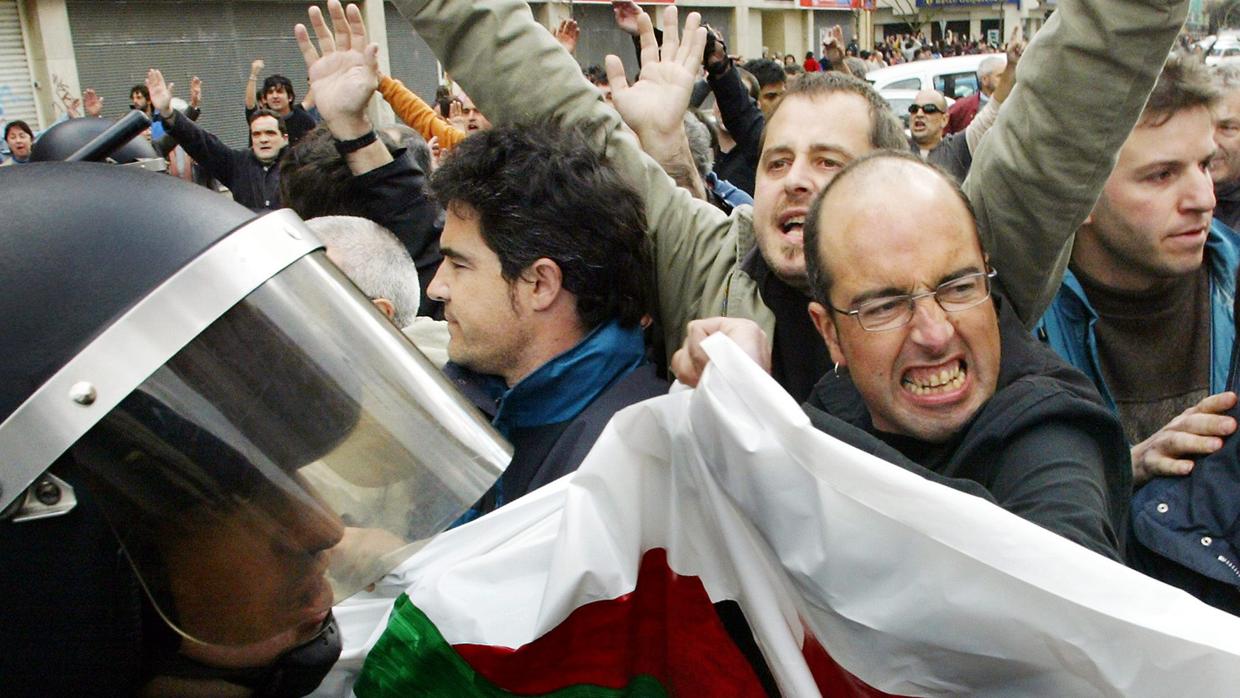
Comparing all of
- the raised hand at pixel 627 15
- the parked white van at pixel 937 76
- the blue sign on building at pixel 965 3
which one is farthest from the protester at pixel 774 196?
the blue sign on building at pixel 965 3

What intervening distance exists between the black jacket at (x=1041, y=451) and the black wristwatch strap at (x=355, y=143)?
2.21 metres

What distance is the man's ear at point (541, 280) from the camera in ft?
7.34

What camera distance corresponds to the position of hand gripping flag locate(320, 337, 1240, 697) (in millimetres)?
1008

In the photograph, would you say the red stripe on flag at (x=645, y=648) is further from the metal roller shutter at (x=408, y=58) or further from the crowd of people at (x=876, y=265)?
the metal roller shutter at (x=408, y=58)

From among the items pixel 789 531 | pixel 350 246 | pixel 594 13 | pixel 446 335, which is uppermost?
pixel 789 531

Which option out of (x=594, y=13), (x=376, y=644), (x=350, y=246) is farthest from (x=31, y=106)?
(x=376, y=644)

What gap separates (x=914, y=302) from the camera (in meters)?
1.55

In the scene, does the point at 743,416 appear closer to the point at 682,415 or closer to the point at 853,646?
the point at 682,415

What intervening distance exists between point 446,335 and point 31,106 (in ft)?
59.5

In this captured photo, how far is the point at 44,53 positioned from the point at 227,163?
1297 centimetres

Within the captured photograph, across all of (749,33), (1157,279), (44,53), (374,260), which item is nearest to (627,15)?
(374,260)

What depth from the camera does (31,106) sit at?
18.3m

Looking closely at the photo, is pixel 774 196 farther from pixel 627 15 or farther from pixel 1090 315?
pixel 627 15

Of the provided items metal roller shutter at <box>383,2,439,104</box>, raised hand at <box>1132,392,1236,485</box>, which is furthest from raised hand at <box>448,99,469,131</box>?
metal roller shutter at <box>383,2,439,104</box>
